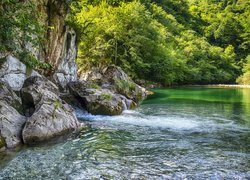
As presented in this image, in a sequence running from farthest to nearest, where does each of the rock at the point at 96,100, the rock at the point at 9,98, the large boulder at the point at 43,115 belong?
the rock at the point at 96,100, the rock at the point at 9,98, the large boulder at the point at 43,115

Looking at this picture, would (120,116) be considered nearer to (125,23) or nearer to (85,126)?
(85,126)

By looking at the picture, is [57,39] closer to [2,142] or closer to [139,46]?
[2,142]

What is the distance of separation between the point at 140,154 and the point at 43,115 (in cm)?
482

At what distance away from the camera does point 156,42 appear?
188 feet

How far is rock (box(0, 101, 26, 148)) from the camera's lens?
1170cm

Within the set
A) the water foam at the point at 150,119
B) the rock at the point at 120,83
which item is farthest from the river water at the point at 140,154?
the rock at the point at 120,83

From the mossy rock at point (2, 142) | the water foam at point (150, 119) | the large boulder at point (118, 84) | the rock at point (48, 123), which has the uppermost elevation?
the large boulder at point (118, 84)

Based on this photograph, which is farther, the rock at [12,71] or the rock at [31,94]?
Result: the rock at [12,71]

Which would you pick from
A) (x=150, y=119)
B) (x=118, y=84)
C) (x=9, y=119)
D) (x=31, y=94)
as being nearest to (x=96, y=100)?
(x=150, y=119)

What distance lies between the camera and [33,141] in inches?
490

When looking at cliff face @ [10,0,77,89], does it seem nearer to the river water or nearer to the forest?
the forest

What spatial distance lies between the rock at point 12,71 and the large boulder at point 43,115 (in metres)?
1.45

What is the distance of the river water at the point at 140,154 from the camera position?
29.8ft

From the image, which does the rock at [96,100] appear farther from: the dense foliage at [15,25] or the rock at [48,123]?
the rock at [48,123]
